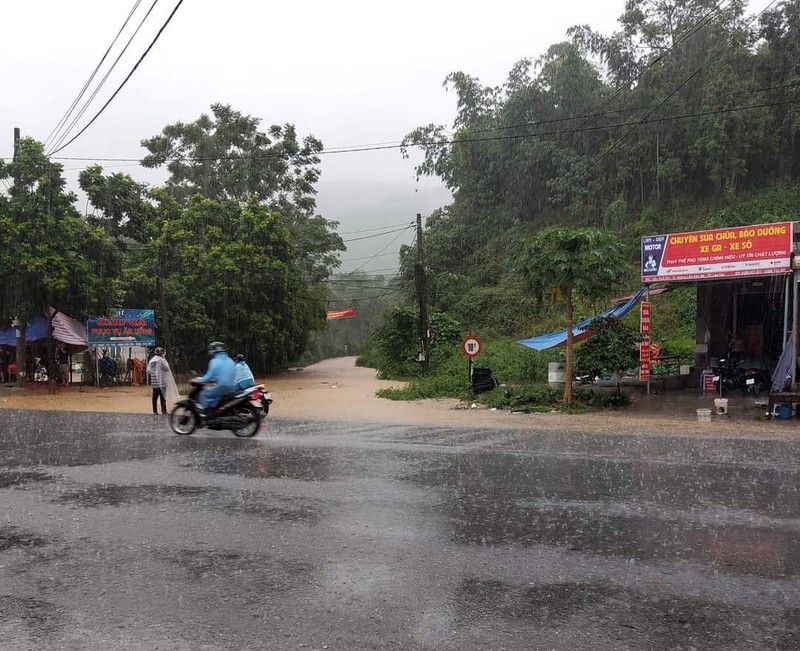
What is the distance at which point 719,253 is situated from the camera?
16125 millimetres

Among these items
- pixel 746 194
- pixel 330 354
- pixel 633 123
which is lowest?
pixel 330 354

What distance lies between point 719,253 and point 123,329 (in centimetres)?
2114

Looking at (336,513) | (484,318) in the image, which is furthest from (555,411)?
(484,318)

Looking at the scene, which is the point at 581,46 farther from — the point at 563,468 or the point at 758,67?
the point at 563,468

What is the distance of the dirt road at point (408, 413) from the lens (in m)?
13.0

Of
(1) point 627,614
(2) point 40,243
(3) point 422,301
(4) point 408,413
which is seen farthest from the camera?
(3) point 422,301

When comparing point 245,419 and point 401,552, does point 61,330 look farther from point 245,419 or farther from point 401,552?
point 401,552

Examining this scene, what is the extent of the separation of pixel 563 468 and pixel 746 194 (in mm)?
34086

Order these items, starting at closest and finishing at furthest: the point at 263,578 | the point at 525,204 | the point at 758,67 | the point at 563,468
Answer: the point at 263,578 → the point at 563,468 → the point at 758,67 → the point at 525,204

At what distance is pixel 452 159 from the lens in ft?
162

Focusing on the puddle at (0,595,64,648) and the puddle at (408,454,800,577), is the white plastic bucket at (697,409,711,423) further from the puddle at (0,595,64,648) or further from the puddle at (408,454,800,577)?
the puddle at (0,595,64,648)

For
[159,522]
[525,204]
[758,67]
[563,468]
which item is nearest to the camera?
[159,522]

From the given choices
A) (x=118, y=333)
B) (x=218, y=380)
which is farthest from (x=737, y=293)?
(x=118, y=333)

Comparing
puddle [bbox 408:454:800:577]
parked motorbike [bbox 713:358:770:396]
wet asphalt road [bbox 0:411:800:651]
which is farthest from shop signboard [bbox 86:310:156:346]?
parked motorbike [bbox 713:358:770:396]
